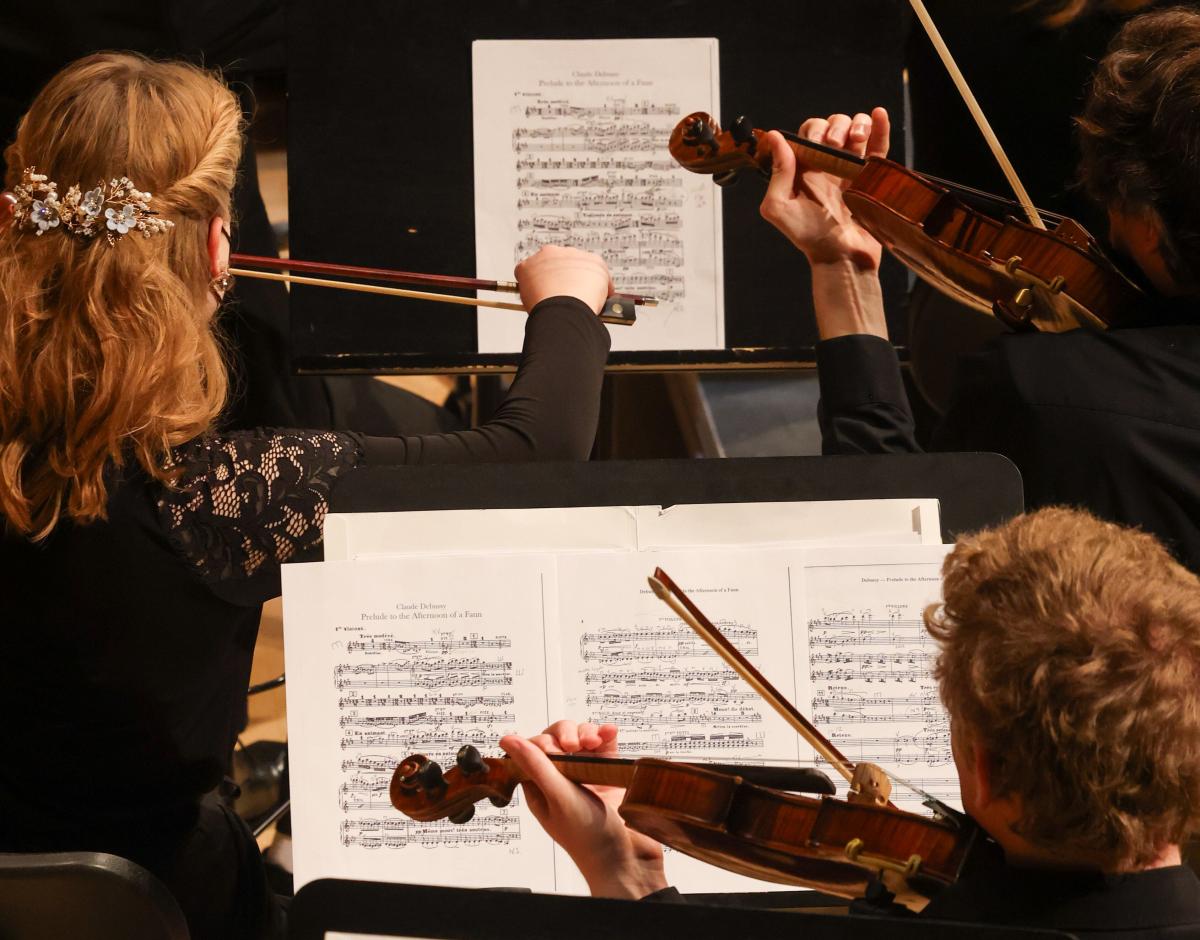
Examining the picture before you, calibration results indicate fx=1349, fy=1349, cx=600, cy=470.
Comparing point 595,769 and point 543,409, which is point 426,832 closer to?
point 595,769

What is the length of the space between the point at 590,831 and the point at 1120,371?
634mm

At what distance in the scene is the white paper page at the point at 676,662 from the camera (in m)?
1.17

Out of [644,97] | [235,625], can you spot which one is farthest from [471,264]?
[235,625]

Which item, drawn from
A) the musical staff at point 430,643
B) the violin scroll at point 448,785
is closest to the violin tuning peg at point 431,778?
the violin scroll at point 448,785

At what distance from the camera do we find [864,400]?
1369 mm

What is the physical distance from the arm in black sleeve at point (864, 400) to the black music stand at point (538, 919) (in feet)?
2.31

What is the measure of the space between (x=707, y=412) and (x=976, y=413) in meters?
1.10

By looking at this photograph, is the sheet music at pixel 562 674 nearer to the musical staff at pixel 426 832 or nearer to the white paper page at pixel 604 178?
the musical staff at pixel 426 832

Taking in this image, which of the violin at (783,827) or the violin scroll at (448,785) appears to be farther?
the violin scroll at (448,785)

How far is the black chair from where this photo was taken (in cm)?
96

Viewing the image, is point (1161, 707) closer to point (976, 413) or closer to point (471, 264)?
point (976, 413)

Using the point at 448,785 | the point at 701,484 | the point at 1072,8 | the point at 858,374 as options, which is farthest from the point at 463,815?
the point at 1072,8

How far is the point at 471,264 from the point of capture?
1.89m

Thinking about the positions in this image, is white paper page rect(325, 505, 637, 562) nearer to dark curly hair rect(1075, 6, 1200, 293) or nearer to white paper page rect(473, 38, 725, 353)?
dark curly hair rect(1075, 6, 1200, 293)
